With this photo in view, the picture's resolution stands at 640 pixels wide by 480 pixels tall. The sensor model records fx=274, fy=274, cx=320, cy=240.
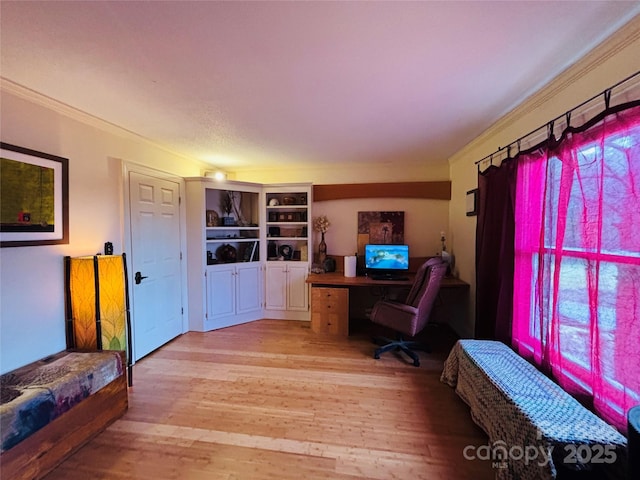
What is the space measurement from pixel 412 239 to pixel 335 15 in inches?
134

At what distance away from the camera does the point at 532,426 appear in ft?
4.38

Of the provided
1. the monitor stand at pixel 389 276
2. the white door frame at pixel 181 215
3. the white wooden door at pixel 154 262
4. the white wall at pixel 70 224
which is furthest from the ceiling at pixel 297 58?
the monitor stand at pixel 389 276

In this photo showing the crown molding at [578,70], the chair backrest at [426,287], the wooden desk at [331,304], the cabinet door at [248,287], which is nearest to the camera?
the crown molding at [578,70]

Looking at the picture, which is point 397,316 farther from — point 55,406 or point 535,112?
point 55,406

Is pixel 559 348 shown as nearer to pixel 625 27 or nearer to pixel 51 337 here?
pixel 625 27

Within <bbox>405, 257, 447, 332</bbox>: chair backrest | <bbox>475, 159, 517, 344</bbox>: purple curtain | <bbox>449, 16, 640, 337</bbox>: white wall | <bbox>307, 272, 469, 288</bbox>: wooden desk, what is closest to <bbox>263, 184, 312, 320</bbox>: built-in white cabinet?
<bbox>307, 272, 469, 288</bbox>: wooden desk

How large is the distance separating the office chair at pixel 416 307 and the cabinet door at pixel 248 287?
1963mm

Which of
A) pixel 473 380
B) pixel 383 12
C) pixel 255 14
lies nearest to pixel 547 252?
pixel 473 380

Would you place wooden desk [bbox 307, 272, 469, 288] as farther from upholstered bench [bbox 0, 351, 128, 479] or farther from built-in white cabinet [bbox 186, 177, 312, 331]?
upholstered bench [bbox 0, 351, 128, 479]

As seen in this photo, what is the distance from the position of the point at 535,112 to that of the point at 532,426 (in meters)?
2.11

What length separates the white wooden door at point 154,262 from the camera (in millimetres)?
2900

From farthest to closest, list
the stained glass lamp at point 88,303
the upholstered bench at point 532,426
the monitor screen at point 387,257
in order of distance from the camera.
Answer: the monitor screen at point 387,257
the stained glass lamp at point 88,303
the upholstered bench at point 532,426

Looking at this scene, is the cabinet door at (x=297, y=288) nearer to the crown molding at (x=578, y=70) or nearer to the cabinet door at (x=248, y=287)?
the cabinet door at (x=248, y=287)

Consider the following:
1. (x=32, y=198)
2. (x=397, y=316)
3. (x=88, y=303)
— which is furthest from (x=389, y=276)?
(x=32, y=198)
